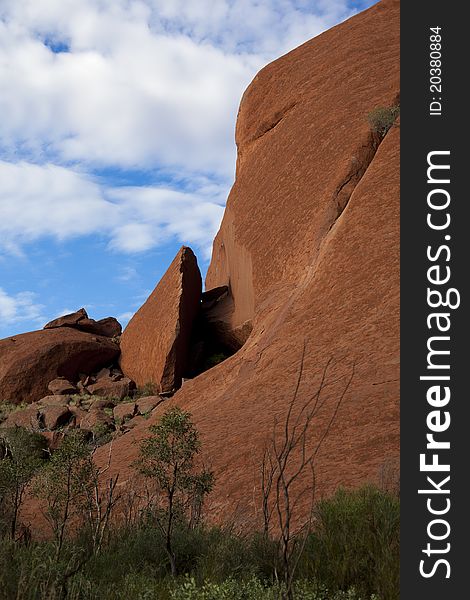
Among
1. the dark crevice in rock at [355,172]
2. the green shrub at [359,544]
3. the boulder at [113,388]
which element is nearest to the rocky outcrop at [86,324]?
the boulder at [113,388]

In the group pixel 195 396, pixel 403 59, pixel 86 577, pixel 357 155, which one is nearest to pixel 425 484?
pixel 86 577

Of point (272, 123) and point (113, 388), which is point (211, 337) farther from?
point (272, 123)

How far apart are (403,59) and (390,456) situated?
17.6 ft

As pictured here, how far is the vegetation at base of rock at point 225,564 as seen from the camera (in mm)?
5688

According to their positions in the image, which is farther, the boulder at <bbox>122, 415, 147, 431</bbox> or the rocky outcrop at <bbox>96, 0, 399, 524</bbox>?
the boulder at <bbox>122, 415, 147, 431</bbox>

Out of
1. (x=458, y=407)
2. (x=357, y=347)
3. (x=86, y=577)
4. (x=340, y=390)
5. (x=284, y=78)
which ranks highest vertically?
(x=284, y=78)

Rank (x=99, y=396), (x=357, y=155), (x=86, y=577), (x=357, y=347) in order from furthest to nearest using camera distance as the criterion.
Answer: (x=99, y=396)
(x=357, y=155)
(x=357, y=347)
(x=86, y=577)

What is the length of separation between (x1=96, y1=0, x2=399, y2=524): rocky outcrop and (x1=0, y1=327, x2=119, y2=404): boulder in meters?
2.48

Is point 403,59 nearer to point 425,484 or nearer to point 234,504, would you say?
point 425,484

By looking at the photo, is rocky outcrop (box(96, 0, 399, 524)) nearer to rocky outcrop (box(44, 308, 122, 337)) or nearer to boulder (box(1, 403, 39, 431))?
boulder (box(1, 403, 39, 431))

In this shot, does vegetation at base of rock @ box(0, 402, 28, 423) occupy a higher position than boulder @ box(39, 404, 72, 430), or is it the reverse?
vegetation at base of rock @ box(0, 402, 28, 423)

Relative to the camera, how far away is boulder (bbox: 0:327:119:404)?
2745 centimetres

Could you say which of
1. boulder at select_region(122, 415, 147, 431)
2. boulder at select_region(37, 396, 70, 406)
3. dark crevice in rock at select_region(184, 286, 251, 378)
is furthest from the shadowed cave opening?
boulder at select_region(37, 396, 70, 406)

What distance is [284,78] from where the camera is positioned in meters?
23.8
